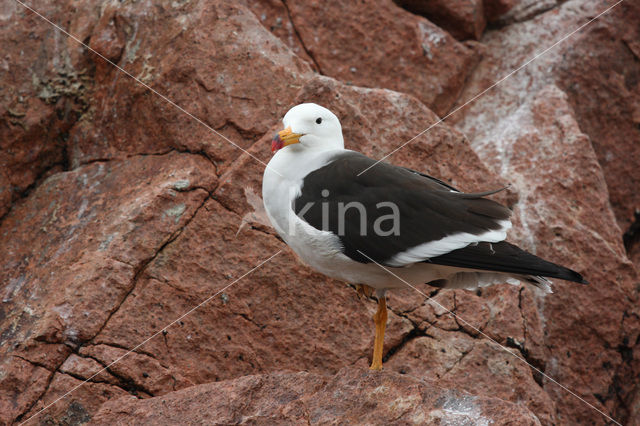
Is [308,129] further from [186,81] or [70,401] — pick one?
[70,401]

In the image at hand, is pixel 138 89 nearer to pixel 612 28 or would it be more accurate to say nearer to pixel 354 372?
pixel 354 372

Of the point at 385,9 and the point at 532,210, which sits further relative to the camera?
the point at 385,9

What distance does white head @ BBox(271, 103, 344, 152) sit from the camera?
12.2 ft

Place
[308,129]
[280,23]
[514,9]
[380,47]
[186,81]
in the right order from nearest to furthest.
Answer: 1. [308,129]
2. [186,81]
3. [280,23]
4. [380,47]
5. [514,9]

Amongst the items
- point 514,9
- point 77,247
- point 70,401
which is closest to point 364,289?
point 70,401

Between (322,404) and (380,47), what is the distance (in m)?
4.00

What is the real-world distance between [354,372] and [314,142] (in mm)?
1183

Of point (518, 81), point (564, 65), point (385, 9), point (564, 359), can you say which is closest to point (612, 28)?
point (564, 65)

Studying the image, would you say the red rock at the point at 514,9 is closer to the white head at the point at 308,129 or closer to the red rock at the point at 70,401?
the white head at the point at 308,129

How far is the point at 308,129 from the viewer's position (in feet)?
12.3

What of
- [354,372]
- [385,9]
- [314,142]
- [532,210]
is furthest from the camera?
[385,9]

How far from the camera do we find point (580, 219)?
538 centimetres

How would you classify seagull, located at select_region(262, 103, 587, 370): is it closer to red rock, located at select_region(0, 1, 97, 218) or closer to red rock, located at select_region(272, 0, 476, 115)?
red rock, located at select_region(0, 1, 97, 218)

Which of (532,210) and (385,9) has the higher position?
(385,9)
